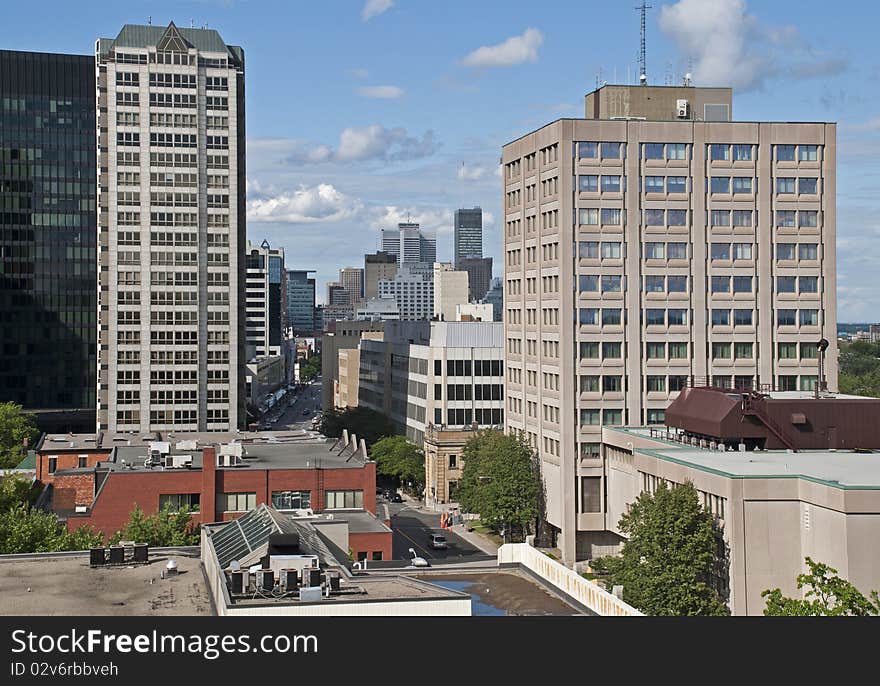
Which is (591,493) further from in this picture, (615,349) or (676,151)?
(676,151)

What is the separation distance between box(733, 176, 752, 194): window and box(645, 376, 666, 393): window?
1959 cm

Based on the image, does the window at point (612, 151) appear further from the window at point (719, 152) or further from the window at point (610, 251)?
the window at point (719, 152)

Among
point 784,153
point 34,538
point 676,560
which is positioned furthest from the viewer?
point 784,153

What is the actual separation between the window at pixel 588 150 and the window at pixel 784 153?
17927 millimetres

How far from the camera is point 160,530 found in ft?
263

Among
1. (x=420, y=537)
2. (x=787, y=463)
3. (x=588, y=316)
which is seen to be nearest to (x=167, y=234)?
(x=420, y=537)

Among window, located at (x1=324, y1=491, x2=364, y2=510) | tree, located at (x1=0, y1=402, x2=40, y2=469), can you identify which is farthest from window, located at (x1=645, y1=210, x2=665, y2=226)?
tree, located at (x1=0, y1=402, x2=40, y2=469)

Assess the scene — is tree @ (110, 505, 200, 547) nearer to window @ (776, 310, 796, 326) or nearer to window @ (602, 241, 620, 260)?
window @ (602, 241, 620, 260)

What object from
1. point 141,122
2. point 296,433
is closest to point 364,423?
point 296,433

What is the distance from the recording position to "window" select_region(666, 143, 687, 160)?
374ft

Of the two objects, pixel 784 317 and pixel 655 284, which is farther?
pixel 784 317

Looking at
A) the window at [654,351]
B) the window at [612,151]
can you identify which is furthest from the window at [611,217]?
the window at [654,351]

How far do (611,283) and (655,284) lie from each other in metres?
4.36

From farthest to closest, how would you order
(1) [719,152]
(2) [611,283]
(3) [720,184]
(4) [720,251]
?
1. (4) [720,251]
2. (3) [720,184]
3. (1) [719,152]
4. (2) [611,283]
